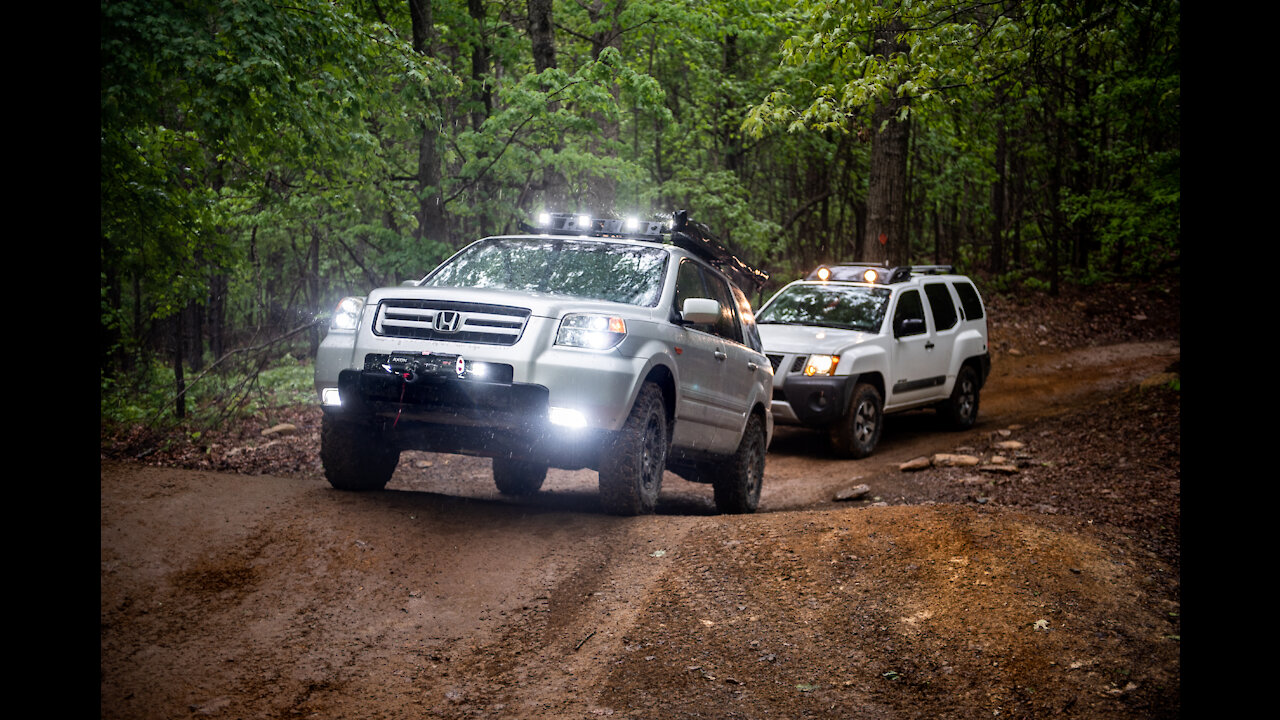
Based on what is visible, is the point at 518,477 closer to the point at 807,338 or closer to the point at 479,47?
the point at 807,338

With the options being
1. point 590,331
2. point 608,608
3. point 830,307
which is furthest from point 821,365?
point 608,608

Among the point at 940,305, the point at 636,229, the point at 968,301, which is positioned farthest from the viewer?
the point at 968,301

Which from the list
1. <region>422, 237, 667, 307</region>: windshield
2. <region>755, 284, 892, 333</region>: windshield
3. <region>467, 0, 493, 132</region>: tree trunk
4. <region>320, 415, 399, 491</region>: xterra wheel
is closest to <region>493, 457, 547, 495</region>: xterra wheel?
<region>320, 415, 399, 491</region>: xterra wheel

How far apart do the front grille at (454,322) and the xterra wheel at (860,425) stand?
5890 millimetres

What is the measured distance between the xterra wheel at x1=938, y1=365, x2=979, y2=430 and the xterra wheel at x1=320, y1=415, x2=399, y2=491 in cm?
870

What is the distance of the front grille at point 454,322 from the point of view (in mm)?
5652

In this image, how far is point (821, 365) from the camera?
416 inches

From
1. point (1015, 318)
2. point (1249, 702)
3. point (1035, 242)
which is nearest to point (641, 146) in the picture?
point (1015, 318)

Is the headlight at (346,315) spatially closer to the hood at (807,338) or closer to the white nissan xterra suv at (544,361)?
the white nissan xterra suv at (544,361)

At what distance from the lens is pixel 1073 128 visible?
23.5m

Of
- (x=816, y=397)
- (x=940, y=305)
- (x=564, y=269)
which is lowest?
(x=816, y=397)

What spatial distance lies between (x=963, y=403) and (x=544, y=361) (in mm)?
9184

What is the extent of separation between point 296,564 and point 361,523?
0.64m

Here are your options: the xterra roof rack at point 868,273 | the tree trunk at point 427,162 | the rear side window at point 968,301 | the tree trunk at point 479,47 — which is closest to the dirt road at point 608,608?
the xterra roof rack at point 868,273
